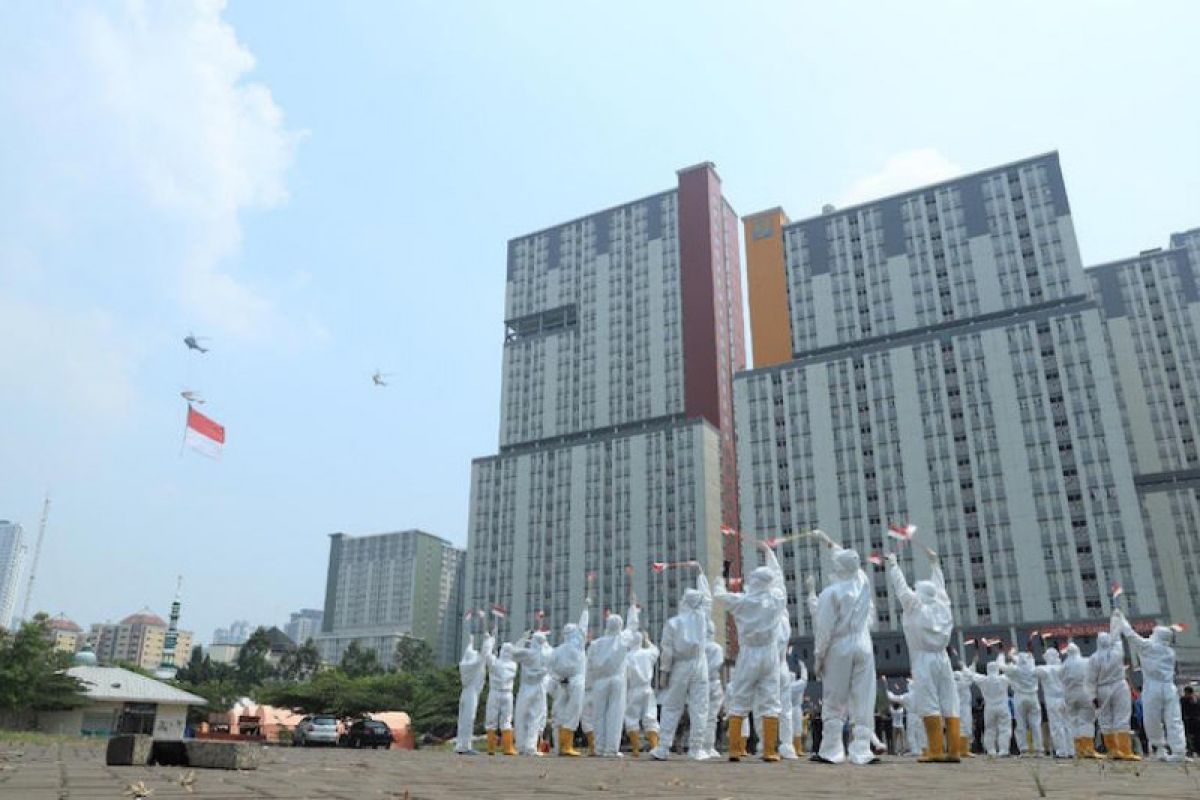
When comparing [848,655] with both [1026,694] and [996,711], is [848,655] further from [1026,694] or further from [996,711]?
[996,711]

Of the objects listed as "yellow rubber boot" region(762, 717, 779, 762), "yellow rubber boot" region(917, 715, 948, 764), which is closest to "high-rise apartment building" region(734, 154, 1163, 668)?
"yellow rubber boot" region(917, 715, 948, 764)

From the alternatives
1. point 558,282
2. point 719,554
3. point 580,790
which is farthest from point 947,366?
point 580,790

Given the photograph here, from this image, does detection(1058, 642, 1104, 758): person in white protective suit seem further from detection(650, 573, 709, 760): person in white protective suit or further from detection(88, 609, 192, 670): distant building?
detection(88, 609, 192, 670): distant building

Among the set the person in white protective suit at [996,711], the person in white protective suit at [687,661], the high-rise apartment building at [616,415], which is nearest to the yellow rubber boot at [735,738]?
the person in white protective suit at [687,661]

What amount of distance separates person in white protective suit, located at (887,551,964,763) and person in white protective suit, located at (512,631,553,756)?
730cm

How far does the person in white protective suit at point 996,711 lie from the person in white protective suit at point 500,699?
414 inches

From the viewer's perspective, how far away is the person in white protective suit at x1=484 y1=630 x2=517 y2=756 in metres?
17.7

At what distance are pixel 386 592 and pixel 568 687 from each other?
513 ft

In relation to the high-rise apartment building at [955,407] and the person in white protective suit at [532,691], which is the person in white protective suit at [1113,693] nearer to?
the person in white protective suit at [532,691]

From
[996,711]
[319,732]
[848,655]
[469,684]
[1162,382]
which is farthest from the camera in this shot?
[1162,382]

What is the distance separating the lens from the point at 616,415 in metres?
97.2

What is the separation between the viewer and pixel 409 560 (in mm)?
162875

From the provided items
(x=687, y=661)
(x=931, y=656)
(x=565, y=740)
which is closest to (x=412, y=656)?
(x=565, y=740)

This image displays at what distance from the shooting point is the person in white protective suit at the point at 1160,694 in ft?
45.7
